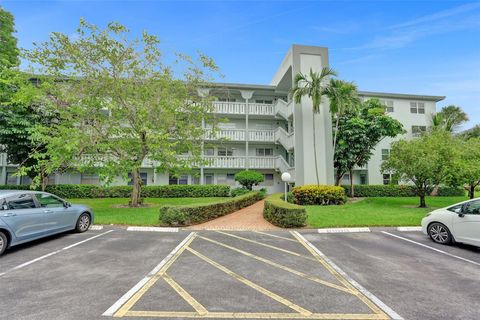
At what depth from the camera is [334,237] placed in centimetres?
855

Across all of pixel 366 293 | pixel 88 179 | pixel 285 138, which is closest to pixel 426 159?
pixel 285 138

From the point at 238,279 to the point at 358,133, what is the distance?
1854 cm

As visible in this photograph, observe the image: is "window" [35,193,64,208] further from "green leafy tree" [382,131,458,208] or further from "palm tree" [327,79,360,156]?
"green leafy tree" [382,131,458,208]

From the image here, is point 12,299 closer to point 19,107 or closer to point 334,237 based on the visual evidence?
point 334,237

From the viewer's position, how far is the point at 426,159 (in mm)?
13492

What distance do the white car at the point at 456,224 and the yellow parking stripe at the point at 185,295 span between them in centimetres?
787

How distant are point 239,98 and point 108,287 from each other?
2267 centimetres

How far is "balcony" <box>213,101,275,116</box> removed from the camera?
23.2 metres

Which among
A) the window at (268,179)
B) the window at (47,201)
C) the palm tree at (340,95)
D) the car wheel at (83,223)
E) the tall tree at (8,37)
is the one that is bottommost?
the car wheel at (83,223)

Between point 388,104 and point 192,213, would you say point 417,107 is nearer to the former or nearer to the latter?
point 388,104

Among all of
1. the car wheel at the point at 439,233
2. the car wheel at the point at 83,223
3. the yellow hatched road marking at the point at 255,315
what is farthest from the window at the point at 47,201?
the car wheel at the point at 439,233

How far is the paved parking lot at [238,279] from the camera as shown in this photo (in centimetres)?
362

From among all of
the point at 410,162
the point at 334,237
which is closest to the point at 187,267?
the point at 334,237

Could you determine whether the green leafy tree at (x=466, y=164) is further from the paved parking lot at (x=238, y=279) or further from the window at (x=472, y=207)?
the paved parking lot at (x=238, y=279)
